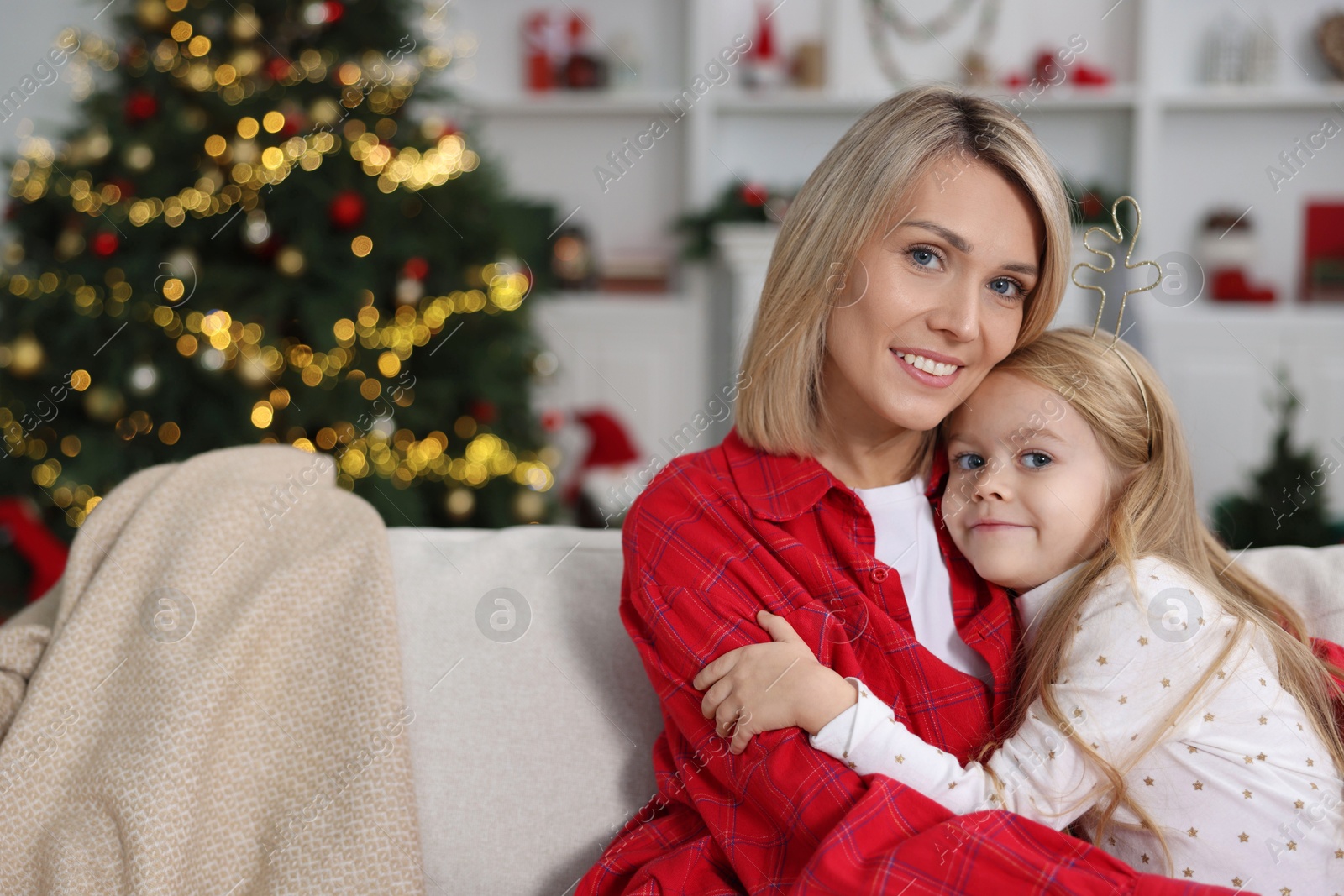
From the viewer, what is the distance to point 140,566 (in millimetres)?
1324

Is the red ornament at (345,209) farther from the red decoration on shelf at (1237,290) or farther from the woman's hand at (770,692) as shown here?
the red decoration on shelf at (1237,290)

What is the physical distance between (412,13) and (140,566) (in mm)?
1858

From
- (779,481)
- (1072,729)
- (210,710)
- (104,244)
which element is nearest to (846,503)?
(779,481)

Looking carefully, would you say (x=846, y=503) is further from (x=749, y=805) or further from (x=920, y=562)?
(x=749, y=805)

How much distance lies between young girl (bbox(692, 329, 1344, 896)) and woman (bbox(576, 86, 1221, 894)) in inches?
1.7

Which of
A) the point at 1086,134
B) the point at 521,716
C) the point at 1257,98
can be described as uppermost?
the point at 1257,98

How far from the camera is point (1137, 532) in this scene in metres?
1.13

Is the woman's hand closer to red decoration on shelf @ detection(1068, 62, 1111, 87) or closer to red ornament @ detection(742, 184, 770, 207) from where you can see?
red ornament @ detection(742, 184, 770, 207)

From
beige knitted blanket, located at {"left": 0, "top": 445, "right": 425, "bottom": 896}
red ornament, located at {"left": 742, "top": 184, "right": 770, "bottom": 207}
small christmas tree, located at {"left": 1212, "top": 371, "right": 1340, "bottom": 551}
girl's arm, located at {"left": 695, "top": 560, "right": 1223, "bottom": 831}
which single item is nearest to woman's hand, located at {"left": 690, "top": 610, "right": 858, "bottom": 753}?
girl's arm, located at {"left": 695, "top": 560, "right": 1223, "bottom": 831}

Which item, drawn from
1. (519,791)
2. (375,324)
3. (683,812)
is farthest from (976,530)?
(375,324)

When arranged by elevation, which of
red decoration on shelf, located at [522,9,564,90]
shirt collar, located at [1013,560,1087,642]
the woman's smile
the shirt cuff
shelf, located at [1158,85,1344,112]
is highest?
red decoration on shelf, located at [522,9,564,90]

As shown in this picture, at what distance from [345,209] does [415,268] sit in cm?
22

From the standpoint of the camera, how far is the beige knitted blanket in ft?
3.75

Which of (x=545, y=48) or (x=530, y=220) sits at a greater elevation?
(x=545, y=48)
